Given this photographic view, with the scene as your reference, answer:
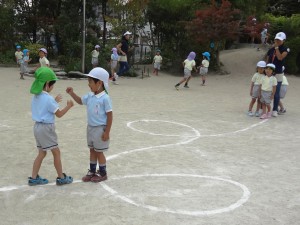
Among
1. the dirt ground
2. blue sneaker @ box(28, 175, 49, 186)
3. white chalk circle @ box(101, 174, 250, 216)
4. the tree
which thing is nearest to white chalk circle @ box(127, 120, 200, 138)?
the dirt ground

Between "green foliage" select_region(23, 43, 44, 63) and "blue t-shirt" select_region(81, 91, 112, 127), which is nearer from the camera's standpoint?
"blue t-shirt" select_region(81, 91, 112, 127)

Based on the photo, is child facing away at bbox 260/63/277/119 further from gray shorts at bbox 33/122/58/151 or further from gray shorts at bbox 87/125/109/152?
gray shorts at bbox 33/122/58/151

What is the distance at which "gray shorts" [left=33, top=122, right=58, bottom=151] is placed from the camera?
425 centimetres

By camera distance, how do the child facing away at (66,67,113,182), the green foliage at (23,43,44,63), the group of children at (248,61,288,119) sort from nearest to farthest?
the child facing away at (66,67,113,182) < the group of children at (248,61,288,119) < the green foliage at (23,43,44,63)

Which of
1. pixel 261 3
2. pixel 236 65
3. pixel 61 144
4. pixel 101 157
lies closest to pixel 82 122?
pixel 61 144

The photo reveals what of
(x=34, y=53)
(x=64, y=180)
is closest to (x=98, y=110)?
(x=64, y=180)

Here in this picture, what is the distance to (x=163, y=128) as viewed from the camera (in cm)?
742

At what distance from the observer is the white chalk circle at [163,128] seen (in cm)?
700

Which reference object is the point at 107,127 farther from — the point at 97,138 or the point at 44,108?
the point at 44,108

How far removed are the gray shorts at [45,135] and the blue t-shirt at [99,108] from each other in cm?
45

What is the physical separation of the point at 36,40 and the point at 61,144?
22296 millimetres

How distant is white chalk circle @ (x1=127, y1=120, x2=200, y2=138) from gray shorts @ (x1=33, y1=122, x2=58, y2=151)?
289 centimetres

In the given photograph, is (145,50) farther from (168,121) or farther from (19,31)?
(168,121)

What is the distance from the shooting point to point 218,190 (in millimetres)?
4387
